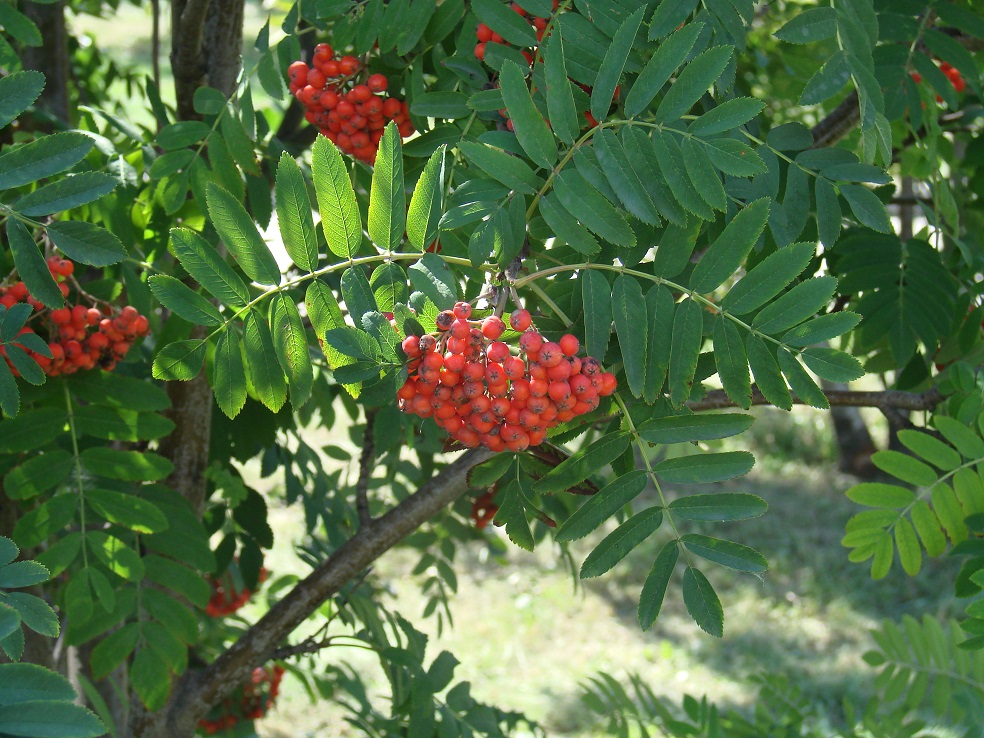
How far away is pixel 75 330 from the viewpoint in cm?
134

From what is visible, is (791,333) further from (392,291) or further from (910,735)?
(910,735)

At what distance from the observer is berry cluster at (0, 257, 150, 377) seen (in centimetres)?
132

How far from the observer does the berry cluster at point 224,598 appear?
247 cm

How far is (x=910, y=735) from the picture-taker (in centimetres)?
160

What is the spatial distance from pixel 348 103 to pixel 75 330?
508mm

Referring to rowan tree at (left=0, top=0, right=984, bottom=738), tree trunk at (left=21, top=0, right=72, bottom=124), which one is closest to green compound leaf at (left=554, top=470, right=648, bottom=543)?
rowan tree at (left=0, top=0, right=984, bottom=738)

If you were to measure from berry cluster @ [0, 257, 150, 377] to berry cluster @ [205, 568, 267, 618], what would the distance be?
117 cm

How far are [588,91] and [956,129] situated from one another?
1289 mm

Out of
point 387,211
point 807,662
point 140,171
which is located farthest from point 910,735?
point 807,662

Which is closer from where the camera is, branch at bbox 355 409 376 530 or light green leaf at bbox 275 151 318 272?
light green leaf at bbox 275 151 318 272

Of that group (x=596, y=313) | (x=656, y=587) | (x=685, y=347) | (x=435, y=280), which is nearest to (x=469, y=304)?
(x=435, y=280)

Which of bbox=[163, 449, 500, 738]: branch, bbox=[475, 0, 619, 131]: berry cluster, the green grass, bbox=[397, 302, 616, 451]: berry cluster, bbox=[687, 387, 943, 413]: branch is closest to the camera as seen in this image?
bbox=[397, 302, 616, 451]: berry cluster

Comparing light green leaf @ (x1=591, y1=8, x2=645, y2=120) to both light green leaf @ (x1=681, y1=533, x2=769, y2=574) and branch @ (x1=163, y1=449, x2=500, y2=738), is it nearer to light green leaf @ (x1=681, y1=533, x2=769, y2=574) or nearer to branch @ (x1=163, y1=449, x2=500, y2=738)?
light green leaf @ (x1=681, y1=533, x2=769, y2=574)

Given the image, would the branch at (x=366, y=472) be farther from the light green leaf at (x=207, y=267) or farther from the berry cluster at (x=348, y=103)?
the light green leaf at (x=207, y=267)
